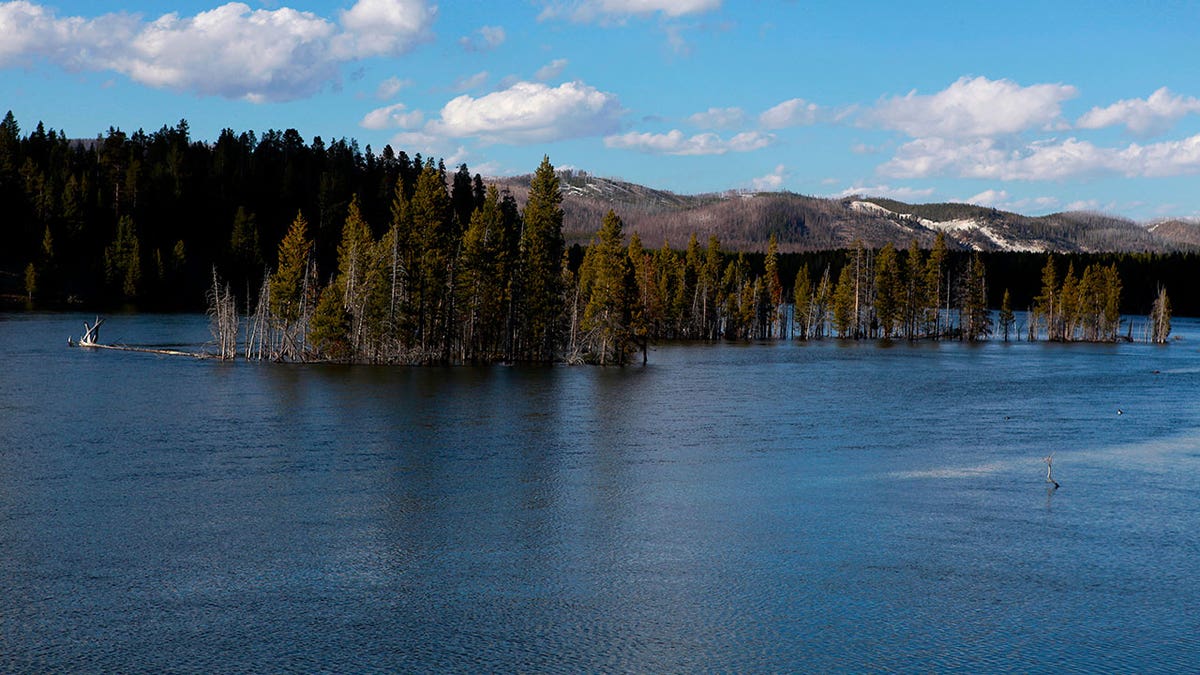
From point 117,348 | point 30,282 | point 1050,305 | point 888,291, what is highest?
point 888,291

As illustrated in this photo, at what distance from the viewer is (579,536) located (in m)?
22.3

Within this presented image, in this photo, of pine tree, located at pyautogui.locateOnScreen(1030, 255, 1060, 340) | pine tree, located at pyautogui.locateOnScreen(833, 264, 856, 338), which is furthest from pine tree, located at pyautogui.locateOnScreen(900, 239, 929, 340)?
pine tree, located at pyautogui.locateOnScreen(1030, 255, 1060, 340)

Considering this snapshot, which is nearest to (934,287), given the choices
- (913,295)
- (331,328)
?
(913,295)

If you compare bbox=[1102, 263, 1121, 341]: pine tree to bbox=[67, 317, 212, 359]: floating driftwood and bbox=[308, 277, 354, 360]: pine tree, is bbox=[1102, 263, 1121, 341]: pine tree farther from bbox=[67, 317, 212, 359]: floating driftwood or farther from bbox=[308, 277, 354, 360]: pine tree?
bbox=[67, 317, 212, 359]: floating driftwood

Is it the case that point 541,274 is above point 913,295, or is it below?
below

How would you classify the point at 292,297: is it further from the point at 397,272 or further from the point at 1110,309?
the point at 1110,309

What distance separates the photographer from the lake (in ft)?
51.3

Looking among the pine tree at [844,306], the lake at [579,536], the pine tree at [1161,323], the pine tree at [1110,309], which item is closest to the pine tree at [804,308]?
the pine tree at [844,306]

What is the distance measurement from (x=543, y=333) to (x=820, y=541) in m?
58.2

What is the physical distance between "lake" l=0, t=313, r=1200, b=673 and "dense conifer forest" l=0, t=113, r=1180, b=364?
24.1m

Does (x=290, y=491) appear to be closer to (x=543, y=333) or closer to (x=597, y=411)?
(x=597, y=411)

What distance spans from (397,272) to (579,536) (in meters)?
51.1

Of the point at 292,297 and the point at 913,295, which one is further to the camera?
the point at 913,295

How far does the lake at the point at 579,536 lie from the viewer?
1562 centimetres
